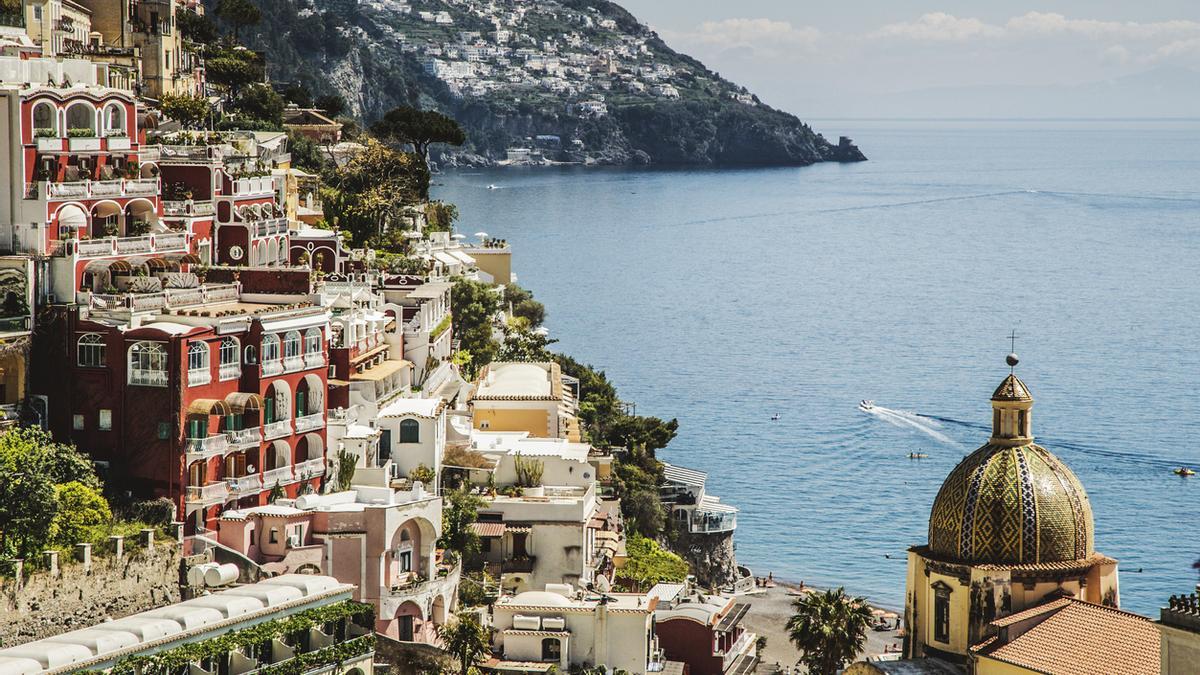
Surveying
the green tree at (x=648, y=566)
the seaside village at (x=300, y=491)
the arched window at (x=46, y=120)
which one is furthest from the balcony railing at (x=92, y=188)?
the green tree at (x=648, y=566)

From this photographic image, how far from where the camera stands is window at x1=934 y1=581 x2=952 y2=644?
35.3 m

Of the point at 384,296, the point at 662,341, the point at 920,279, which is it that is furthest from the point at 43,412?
the point at 920,279

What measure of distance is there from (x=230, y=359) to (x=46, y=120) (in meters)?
7.89

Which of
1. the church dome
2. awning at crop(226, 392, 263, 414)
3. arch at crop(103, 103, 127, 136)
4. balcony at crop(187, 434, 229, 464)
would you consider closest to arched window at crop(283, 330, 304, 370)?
awning at crop(226, 392, 263, 414)

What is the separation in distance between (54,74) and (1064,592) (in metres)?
27.2

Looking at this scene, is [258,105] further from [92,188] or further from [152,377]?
[152,377]

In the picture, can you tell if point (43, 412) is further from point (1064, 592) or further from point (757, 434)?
point (757, 434)

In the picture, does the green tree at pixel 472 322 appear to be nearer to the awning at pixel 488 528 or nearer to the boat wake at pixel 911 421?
the awning at pixel 488 528

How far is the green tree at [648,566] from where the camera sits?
170ft

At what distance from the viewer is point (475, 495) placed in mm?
47531

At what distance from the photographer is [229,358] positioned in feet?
134

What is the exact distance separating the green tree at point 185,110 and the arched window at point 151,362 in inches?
925

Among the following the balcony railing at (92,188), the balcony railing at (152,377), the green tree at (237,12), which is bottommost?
the balcony railing at (152,377)

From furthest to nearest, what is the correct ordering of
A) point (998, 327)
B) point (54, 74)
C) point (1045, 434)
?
1. point (998, 327)
2. point (1045, 434)
3. point (54, 74)
